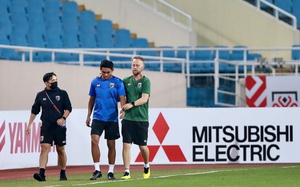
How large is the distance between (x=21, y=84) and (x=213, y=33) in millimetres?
13398

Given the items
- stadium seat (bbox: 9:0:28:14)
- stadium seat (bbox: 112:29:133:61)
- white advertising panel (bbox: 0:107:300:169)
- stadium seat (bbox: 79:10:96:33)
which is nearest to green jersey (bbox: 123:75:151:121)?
white advertising panel (bbox: 0:107:300:169)

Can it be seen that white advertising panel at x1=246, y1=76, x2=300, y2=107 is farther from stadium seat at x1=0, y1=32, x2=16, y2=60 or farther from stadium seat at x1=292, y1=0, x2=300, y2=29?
stadium seat at x1=292, y1=0, x2=300, y2=29

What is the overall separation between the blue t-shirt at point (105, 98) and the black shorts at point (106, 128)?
0.08 m

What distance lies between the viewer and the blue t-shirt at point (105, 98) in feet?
60.4

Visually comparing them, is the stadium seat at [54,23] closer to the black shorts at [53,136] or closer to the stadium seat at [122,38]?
the stadium seat at [122,38]

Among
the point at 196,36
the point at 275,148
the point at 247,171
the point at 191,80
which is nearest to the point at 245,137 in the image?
the point at 275,148

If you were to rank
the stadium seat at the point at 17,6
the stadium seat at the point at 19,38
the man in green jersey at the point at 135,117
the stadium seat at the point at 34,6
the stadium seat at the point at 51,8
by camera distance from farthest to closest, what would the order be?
the stadium seat at the point at 51,8
the stadium seat at the point at 34,6
the stadium seat at the point at 17,6
the stadium seat at the point at 19,38
the man in green jersey at the point at 135,117

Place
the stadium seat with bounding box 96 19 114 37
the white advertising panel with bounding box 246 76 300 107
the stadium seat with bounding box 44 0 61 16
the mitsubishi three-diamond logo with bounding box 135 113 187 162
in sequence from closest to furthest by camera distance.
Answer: the mitsubishi three-diamond logo with bounding box 135 113 187 162 < the white advertising panel with bounding box 246 76 300 107 < the stadium seat with bounding box 44 0 61 16 < the stadium seat with bounding box 96 19 114 37

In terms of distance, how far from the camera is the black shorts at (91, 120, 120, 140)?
18484mm

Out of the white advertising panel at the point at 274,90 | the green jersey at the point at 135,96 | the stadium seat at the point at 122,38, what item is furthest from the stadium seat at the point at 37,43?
the green jersey at the point at 135,96

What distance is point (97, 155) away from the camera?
730 inches

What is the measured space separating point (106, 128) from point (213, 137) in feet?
19.5

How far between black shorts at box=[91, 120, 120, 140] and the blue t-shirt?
76 millimetres

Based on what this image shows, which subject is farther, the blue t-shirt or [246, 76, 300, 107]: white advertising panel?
[246, 76, 300, 107]: white advertising panel
